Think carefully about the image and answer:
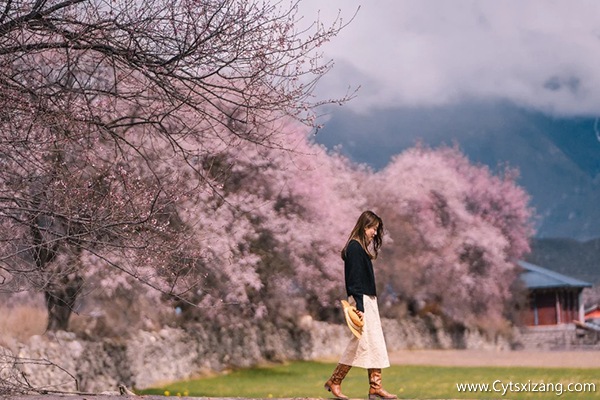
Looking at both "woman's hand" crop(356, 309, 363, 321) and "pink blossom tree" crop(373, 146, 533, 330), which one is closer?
"woman's hand" crop(356, 309, 363, 321)

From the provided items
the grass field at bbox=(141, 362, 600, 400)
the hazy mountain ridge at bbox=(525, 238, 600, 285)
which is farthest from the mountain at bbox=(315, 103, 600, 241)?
the grass field at bbox=(141, 362, 600, 400)

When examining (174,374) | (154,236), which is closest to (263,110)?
(154,236)

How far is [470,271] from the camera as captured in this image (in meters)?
32.2

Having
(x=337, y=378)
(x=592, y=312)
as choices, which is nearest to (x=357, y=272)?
(x=337, y=378)

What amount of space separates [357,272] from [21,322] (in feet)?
42.2

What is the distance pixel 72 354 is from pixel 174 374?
2.95 metres

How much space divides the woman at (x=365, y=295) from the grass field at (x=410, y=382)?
8399mm

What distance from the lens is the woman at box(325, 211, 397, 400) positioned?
899 centimetres

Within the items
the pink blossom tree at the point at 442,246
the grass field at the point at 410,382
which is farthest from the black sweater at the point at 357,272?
the pink blossom tree at the point at 442,246

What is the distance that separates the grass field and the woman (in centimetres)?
840

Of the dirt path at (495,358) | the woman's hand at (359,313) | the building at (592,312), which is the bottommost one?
the woman's hand at (359,313)

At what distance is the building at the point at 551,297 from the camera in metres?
35.9

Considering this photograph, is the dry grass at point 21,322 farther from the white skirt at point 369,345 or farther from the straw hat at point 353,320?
the straw hat at point 353,320

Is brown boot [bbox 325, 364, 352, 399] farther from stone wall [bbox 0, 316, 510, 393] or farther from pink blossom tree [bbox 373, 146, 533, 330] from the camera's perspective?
pink blossom tree [bbox 373, 146, 533, 330]
